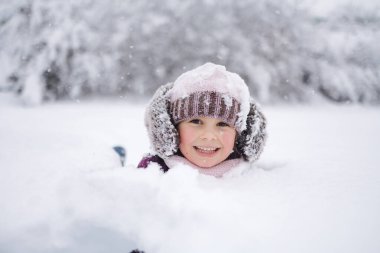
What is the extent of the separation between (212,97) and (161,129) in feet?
0.76

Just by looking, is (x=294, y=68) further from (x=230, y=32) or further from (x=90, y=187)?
(x=90, y=187)

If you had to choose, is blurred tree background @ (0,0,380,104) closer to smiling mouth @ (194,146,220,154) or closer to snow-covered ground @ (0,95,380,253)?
smiling mouth @ (194,146,220,154)

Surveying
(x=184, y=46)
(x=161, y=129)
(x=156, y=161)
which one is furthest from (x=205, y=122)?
(x=184, y=46)

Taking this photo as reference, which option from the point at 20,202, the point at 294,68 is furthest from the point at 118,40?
the point at 20,202

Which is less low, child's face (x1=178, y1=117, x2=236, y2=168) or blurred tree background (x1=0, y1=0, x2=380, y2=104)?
blurred tree background (x1=0, y1=0, x2=380, y2=104)

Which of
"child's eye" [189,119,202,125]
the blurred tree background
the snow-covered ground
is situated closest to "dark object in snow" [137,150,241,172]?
"child's eye" [189,119,202,125]

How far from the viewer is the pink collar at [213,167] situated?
55.9 inches

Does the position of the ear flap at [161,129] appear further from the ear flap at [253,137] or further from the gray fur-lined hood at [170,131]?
the ear flap at [253,137]

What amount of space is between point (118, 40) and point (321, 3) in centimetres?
257

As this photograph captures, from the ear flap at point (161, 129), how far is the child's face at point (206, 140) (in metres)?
0.05

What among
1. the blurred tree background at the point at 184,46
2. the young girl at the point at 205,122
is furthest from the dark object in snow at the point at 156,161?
the blurred tree background at the point at 184,46

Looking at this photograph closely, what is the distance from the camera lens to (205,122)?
55.2 inches

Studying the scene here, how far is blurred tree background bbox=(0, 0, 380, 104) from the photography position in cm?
420

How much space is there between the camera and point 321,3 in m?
4.59
